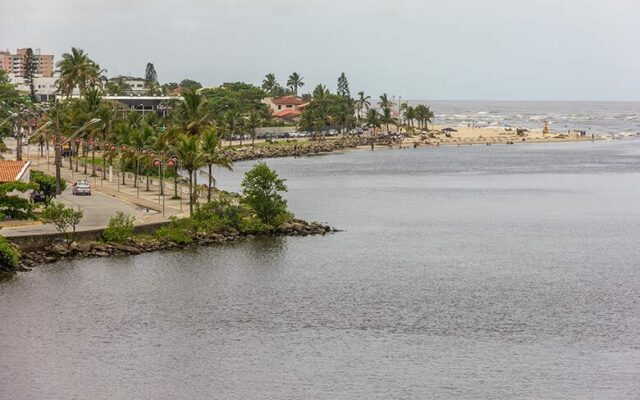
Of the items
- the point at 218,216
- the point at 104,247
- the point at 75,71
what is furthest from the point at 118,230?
the point at 75,71

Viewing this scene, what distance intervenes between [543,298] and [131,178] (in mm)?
74806

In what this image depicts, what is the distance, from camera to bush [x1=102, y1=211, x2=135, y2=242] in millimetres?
77688

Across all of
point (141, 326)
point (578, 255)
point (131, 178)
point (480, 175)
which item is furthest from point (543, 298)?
point (480, 175)

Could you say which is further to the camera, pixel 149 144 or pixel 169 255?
pixel 149 144

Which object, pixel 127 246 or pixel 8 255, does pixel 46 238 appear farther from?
pixel 8 255

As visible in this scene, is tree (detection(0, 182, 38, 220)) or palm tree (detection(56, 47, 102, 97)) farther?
palm tree (detection(56, 47, 102, 97))

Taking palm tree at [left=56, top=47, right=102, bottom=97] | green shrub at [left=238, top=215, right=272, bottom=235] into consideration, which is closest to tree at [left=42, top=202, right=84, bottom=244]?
green shrub at [left=238, top=215, right=272, bottom=235]

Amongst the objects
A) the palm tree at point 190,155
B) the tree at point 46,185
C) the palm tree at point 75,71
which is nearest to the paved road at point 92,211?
the tree at point 46,185

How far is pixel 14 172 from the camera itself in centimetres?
8356

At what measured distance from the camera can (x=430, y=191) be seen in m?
134

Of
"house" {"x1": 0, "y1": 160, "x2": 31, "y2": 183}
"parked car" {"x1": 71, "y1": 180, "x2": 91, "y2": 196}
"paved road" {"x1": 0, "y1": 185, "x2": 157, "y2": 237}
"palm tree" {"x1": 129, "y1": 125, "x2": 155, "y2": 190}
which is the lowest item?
"paved road" {"x1": 0, "y1": 185, "x2": 157, "y2": 237}

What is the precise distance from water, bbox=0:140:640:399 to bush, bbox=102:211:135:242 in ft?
10.4

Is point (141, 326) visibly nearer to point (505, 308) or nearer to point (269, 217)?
point (505, 308)

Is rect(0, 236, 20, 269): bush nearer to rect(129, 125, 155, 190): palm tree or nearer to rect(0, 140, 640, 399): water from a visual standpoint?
rect(0, 140, 640, 399): water
